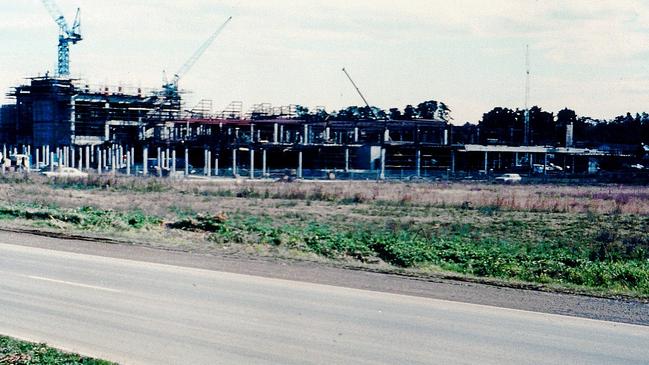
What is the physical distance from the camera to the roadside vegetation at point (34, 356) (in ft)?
32.3

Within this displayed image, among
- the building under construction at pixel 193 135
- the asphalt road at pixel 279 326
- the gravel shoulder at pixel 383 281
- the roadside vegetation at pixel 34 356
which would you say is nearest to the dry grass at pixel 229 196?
the gravel shoulder at pixel 383 281

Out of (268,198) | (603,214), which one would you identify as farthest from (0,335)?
(268,198)

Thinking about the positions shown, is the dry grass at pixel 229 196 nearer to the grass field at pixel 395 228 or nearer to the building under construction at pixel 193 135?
the grass field at pixel 395 228

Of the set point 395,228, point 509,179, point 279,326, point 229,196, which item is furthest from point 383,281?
point 509,179

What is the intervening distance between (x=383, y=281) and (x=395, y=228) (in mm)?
14476

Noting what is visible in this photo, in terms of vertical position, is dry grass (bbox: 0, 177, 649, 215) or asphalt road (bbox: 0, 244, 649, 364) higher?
asphalt road (bbox: 0, 244, 649, 364)

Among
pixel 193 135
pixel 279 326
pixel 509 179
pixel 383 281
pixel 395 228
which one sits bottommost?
pixel 509 179

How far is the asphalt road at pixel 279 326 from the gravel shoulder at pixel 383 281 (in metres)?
0.81

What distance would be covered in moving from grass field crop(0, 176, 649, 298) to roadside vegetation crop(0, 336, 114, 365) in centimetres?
1159

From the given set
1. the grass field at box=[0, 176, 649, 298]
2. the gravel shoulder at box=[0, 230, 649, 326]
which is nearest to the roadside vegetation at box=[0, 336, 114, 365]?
the gravel shoulder at box=[0, 230, 649, 326]

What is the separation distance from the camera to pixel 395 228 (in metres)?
32.2

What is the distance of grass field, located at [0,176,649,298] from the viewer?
21.0 m

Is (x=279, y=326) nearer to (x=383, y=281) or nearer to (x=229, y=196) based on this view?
(x=383, y=281)

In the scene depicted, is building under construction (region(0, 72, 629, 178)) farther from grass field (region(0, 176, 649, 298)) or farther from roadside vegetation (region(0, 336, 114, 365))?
roadside vegetation (region(0, 336, 114, 365))
